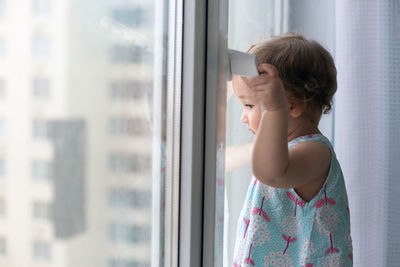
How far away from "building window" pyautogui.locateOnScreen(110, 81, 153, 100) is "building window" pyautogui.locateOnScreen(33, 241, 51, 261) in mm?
139

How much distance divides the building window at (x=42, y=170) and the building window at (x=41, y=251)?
43 mm

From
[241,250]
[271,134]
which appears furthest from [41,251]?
[241,250]

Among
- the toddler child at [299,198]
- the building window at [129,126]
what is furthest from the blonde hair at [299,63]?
the building window at [129,126]

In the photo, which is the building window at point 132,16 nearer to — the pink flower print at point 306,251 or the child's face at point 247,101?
the child's face at point 247,101

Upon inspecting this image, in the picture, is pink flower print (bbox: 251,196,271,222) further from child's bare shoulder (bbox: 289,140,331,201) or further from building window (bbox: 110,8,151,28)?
building window (bbox: 110,8,151,28)

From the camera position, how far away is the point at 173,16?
53cm

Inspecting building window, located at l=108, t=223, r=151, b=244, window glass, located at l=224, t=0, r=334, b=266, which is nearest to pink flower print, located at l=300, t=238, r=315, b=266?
window glass, located at l=224, t=0, r=334, b=266

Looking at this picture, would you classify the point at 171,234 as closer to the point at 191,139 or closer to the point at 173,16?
the point at 191,139

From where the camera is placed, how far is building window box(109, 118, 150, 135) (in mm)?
400

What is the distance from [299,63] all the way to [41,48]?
522 millimetres

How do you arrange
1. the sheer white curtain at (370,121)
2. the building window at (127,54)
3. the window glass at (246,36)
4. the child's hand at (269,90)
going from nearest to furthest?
the building window at (127,54) < the child's hand at (269,90) < the window glass at (246,36) < the sheer white curtain at (370,121)

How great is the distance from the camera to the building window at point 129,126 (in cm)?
40

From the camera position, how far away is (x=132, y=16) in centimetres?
43

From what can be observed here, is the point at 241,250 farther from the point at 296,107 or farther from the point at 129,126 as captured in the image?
the point at 129,126
